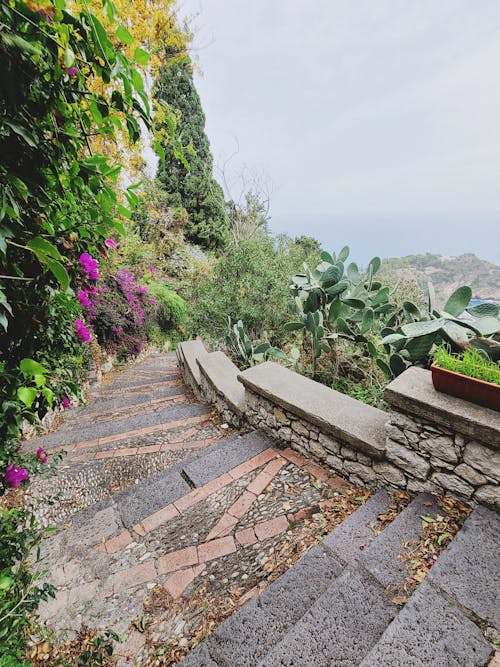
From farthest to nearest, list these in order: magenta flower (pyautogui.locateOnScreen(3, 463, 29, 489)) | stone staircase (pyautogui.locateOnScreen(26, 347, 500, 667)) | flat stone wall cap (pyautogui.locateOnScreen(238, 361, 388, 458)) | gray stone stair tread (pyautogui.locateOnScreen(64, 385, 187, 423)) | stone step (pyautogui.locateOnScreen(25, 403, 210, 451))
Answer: gray stone stair tread (pyautogui.locateOnScreen(64, 385, 187, 423)) < stone step (pyautogui.locateOnScreen(25, 403, 210, 451)) < flat stone wall cap (pyautogui.locateOnScreen(238, 361, 388, 458)) < magenta flower (pyautogui.locateOnScreen(3, 463, 29, 489)) < stone staircase (pyautogui.locateOnScreen(26, 347, 500, 667))

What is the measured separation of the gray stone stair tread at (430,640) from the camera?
83cm

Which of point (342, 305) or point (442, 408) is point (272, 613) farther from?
point (342, 305)

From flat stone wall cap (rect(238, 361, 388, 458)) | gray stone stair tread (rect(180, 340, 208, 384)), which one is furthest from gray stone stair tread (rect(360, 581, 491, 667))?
gray stone stair tread (rect(180, 340, 208, 384))

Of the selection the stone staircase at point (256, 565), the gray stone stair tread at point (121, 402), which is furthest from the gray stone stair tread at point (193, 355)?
the stone staircase at point (256, 565)

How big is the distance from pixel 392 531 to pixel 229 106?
1292 centimetres

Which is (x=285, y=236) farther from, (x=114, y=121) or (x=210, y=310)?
(x=114, y=121)

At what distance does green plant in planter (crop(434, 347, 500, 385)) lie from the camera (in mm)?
1348

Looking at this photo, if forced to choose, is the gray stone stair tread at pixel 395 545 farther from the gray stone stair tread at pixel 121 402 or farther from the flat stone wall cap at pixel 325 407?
the gray stone stair tread at pixel 121 402

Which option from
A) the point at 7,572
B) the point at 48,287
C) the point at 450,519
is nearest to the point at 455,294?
the point at 450,519

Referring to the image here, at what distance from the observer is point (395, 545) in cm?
123

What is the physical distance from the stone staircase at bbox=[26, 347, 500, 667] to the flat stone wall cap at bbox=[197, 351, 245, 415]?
1.45ft

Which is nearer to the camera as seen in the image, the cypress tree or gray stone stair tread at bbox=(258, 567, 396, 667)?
gray stone stair tread at bbox=(258, 567, 396, 667)

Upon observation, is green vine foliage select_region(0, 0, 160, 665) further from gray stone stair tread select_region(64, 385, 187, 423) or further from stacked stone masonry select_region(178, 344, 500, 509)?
gray stone stair tread select_region(64, 385, 187, 423)

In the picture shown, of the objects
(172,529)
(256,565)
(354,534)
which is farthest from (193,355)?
(354,534)
